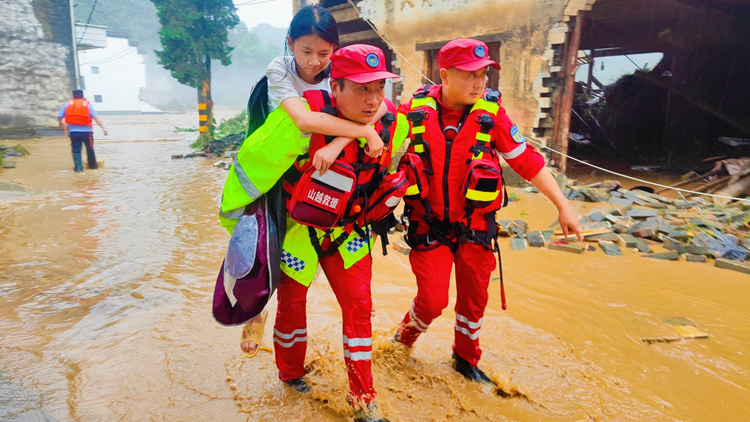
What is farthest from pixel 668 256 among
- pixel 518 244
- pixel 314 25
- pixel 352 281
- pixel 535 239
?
pixel 314 25

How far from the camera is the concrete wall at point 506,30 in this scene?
8.45 meters

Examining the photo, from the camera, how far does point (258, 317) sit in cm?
258

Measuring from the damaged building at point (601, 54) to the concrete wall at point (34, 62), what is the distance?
51.3 feet

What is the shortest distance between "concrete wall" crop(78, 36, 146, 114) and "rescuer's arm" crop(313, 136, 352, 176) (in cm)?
5576

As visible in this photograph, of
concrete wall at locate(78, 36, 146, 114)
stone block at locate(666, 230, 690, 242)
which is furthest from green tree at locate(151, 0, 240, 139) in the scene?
concrete wall at locate(78, 36, 146, 114)

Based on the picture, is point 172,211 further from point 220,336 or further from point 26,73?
point 26,73

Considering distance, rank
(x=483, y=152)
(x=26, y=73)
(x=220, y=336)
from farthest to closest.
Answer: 1. (x=26, y=73)
2. (x=220, y=336)
3. (x=483, y=152)

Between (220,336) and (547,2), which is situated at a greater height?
(547,2)

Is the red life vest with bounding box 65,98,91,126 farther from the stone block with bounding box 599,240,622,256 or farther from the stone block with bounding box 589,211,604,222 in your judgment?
the stone block with bounding box 599,240,622,256

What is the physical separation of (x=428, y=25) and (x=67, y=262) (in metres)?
8.28

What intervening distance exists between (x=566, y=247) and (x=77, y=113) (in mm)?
11023

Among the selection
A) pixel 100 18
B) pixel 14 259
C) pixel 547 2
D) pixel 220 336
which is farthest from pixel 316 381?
pixel 100 18

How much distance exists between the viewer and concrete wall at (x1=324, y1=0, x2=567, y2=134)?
333 inches

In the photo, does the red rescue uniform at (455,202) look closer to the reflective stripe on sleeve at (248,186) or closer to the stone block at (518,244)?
the reflective stripe on sleeve at (248,186)
